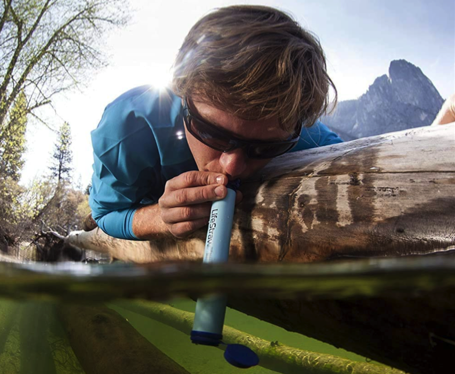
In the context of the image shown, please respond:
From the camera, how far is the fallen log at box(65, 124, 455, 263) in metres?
0.29

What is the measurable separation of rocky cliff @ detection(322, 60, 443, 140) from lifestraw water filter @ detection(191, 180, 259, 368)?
71.3ft

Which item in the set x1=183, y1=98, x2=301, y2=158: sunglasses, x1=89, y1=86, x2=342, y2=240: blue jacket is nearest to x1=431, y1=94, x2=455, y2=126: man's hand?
x1=89, y1=86, x2=342, y2=240: blue jacket

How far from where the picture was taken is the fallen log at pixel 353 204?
29 cm

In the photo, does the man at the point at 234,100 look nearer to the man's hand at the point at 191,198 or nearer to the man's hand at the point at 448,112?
the man's hand at the point at 191,198

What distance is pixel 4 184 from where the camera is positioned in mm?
1944

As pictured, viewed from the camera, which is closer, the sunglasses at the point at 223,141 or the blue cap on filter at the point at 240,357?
the blue cap on filter at the point at 240,357

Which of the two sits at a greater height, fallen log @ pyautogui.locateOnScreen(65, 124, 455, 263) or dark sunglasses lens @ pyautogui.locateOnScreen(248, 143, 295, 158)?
dark sunglasses lens @ pyautogui.locateOnScreen(248, 143, 295, 158)

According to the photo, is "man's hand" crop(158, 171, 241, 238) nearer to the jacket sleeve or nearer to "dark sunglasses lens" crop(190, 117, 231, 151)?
"dark sunglasses lens" crop(190, 117, 231, 151)

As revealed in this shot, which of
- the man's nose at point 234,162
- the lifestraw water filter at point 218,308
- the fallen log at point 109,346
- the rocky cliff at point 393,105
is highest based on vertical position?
the rocky cliff at point 393,105

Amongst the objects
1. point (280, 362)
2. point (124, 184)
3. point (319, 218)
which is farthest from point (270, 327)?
point (319, 218)

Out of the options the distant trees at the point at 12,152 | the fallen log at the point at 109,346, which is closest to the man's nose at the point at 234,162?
the fallen log at the point at 109,346

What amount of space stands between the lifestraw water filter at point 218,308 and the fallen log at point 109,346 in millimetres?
278

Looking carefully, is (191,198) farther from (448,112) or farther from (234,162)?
(448,112)

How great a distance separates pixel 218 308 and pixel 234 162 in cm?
22
